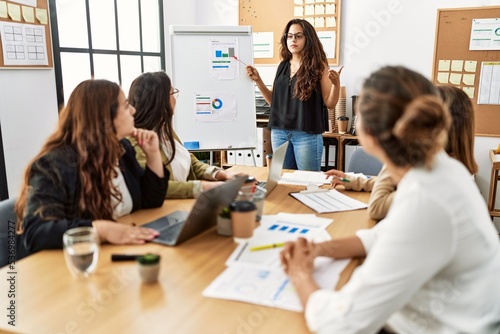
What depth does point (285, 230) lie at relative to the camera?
4.92 feet

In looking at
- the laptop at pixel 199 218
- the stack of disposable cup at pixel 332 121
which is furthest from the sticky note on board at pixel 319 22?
the laptop at pixel 199 218

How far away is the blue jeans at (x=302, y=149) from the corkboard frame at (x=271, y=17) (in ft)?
4.79

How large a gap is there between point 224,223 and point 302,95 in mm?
1695

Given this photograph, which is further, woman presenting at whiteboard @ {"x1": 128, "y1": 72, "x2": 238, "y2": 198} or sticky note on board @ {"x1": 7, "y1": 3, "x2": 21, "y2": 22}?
sticky note on board @ {"x1": 7, "y1": 3, "x2": 21, "y2": 22}

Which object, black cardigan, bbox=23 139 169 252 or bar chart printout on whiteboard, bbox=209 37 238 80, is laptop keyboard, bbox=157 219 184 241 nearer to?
black cardigan, bbox=23 139 169 252

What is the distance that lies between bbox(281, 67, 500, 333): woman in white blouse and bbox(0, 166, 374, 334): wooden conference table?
15 centimetres

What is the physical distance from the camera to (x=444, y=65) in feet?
12.3

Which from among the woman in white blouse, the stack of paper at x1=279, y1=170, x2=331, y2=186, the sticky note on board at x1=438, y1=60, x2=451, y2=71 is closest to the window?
the stack of paper at x1=279, y1=170, x2=331, y2=186

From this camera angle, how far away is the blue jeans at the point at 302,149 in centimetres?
303

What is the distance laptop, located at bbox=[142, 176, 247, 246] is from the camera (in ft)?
4.41

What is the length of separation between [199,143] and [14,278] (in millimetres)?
2365

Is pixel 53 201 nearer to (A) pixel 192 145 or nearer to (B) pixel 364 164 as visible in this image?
(B) pixel 364 164

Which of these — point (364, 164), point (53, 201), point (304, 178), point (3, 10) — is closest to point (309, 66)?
point (364, 164)

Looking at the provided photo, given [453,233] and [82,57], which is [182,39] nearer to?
[82,57]
